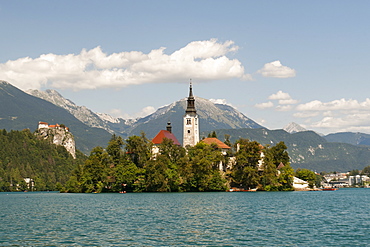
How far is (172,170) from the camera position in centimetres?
12850

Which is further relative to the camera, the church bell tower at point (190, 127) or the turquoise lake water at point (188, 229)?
the church bell tower at point (190, 127)

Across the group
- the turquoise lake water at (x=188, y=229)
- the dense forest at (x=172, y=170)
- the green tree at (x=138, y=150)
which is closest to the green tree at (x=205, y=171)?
the dense forest at (x=172, y=170)

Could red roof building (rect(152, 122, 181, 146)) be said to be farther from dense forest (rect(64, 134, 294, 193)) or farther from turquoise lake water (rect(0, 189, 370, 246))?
turquoise lake water (rect(0, 189, 370, 246))

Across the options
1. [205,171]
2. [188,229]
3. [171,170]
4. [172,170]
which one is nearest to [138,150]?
[171,170]

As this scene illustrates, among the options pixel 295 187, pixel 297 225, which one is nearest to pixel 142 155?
pixel 295 187

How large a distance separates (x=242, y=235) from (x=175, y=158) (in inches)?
3626

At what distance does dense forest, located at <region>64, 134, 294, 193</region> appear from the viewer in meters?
128

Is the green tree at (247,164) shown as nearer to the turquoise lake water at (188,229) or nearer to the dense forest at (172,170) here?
the dense forest at (172,170)

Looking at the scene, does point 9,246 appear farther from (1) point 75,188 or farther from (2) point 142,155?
(1) point 75,188

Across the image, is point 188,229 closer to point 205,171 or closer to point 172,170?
point 172,170

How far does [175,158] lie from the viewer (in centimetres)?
13450

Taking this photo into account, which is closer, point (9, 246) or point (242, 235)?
point (9, 246)

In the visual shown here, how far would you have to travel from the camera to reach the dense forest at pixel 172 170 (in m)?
128

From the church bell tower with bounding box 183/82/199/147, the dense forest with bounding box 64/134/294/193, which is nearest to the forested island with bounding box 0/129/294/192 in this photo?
the dense forest with bounding box 64/134/294/193
